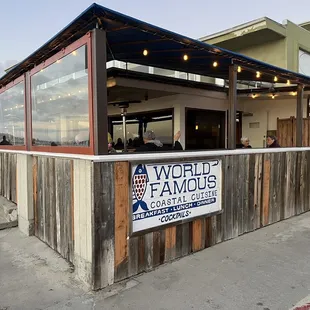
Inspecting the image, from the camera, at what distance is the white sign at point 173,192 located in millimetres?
3131

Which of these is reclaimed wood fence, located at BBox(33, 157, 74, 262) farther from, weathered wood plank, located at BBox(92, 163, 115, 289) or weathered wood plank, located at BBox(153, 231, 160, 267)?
weathered wood plank, located at BBox(153, 231, 160, 267)

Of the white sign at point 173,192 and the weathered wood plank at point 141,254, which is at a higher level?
the white sign at point 173,192

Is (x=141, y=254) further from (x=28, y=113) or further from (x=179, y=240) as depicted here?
(x=28, y=113)

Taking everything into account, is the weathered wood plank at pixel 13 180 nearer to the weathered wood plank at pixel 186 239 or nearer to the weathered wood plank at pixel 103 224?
the weathered wood plank at pixel 103 224

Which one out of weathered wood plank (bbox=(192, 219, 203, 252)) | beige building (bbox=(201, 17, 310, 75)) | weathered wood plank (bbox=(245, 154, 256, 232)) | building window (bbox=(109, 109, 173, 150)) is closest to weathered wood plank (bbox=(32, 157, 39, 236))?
weathered wood plank (bbox=(192, 219, 203, 252))

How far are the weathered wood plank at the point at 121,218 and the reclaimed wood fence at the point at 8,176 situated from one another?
10.3 ft

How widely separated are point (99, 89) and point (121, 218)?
1.32 m

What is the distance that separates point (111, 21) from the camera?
277 centimetres

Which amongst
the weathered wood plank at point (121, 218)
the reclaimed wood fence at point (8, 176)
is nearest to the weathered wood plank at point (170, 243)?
the weathered wood plank at point (121, 218)

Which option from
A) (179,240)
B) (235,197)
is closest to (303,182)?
(235,197)

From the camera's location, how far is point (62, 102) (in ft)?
11.8

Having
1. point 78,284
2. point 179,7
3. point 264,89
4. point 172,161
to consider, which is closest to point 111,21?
point 172,161

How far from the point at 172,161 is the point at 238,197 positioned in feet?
5.19

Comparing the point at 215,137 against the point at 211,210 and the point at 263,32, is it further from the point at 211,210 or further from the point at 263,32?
the point at 211,210
